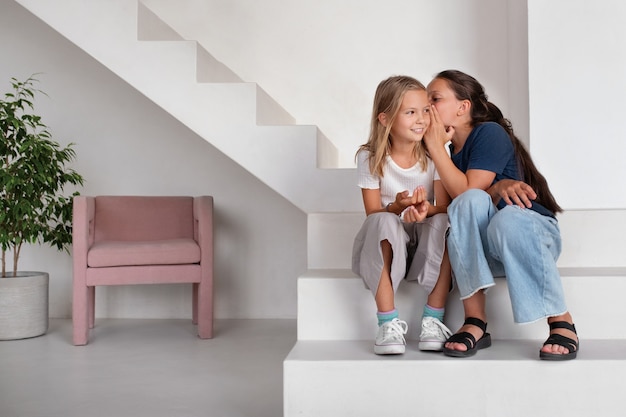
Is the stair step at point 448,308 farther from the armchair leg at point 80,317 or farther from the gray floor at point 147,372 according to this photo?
the armchair leg at point 80,317

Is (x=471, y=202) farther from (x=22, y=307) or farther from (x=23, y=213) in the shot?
(x=22, y=307)

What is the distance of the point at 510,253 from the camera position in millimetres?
1975

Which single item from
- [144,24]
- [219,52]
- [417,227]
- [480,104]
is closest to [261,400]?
[417,227]

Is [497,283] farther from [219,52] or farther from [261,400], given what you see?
[219,52]

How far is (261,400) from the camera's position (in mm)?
2359

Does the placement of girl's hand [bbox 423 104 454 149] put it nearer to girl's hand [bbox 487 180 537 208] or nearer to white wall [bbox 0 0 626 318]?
girl's hand [bbox 487 180 537 208]

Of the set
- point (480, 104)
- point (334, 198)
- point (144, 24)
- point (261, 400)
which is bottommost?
point (261, 400)

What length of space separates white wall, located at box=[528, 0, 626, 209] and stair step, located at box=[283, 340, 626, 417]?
1148mm

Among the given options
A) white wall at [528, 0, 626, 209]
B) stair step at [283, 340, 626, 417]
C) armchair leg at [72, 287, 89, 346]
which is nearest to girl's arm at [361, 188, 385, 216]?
stair step at [283, 340, 626, 417]

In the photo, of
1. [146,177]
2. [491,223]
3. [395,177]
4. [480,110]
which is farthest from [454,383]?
[146,177]

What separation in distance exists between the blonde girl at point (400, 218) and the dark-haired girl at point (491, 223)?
68 mm

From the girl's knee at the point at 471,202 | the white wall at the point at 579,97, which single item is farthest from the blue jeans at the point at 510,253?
the white wall at the point at 579,97

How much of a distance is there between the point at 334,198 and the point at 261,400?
0.93 meters

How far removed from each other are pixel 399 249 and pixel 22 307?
2.27 meters
